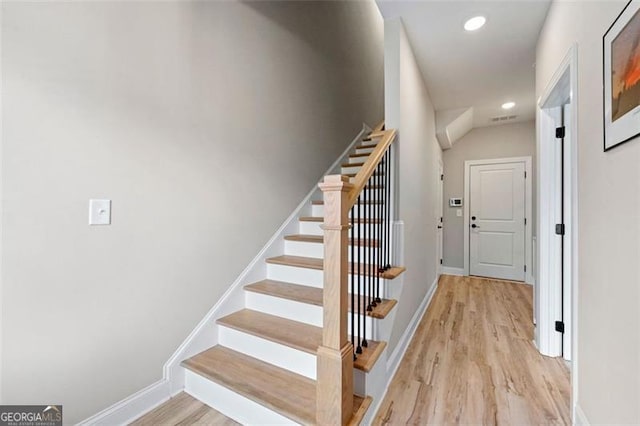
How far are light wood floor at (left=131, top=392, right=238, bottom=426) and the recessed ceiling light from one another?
3.08 metres

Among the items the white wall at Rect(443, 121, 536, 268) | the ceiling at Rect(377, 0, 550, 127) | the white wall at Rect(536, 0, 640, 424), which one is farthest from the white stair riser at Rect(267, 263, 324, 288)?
the white wall at Rect(443, 121, 536, 268)

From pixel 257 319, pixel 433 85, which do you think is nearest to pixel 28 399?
pixel 257 319

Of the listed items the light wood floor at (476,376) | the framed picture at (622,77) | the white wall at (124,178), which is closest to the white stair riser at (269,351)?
the white wall at (124,178)

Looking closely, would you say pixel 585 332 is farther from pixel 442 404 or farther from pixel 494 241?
pixel 494 241

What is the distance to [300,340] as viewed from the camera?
5.34 ft

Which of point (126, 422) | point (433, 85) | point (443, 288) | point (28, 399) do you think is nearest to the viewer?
point (28, 399)

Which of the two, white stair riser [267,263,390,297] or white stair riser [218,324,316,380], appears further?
white stair riser [267,263,390,297]

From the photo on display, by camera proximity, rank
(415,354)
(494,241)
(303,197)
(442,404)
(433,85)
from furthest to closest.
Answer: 1. (494,241)
2. (433,85)
3. (303,197)
4. (415,354)
5. (442,404)

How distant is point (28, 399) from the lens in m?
1.20

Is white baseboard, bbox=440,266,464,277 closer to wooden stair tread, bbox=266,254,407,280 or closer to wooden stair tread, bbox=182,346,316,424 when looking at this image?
wooden stair tread, bbox=266,254,407,280

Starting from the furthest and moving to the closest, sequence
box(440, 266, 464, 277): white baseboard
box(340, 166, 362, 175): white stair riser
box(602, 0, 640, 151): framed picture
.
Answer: box(440, 266, 464, 277): white baseboard < box(340, 166, 362, 175): white stair riser < box(602, 0, 640, 151): framed picture

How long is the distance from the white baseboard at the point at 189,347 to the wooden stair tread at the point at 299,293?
0.11m

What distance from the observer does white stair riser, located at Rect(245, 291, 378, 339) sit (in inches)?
67.4

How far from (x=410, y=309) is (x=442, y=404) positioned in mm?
916
